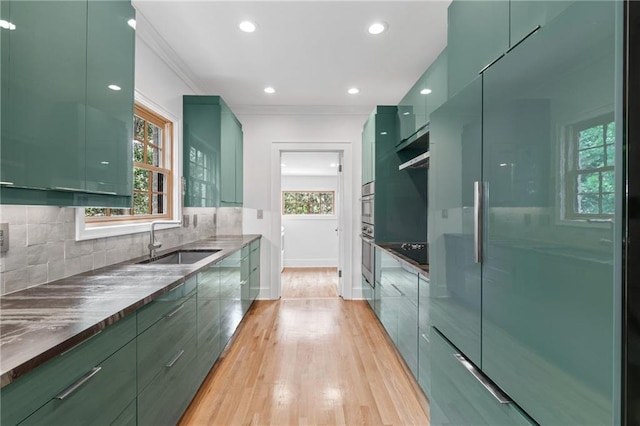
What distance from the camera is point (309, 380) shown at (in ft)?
7.56

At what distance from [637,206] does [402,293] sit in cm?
189

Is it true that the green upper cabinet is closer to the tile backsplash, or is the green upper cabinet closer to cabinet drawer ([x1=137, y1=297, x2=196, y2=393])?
cabinet drawer ([x1=137, y1=297, x2=196, y2=393])

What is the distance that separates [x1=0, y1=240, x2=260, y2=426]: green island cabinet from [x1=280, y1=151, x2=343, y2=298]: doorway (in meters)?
3.69

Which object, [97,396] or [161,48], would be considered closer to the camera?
[97,396]

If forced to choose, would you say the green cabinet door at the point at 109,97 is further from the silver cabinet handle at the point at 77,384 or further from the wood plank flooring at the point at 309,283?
the wood plank flooring at the point at 309,283

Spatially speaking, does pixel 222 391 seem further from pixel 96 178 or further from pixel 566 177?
pixel 566 177

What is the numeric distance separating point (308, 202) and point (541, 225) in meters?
6.97

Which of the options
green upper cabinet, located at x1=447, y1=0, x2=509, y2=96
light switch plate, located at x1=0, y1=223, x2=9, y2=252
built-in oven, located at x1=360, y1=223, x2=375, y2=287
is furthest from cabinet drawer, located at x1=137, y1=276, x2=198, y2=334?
built-in oven, located at x1=360, y1=223, x2=375, y2=287

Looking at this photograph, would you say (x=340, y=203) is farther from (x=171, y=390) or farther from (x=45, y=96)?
(x=45, y=96)

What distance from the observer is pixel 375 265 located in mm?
3422

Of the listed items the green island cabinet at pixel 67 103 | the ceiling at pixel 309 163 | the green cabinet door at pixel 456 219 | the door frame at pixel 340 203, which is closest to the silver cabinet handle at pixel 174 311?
the green island cabinet at pixel 67 103

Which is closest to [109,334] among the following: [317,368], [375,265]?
[317,368]

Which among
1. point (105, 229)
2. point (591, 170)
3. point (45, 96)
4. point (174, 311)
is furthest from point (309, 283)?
point (591, 170)

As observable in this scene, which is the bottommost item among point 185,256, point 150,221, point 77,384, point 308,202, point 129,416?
point 129,416
